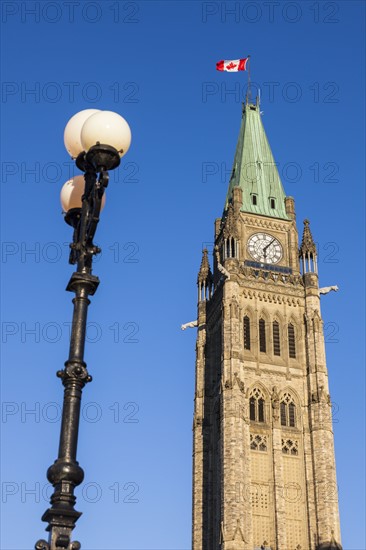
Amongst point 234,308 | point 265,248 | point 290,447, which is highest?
point 265,248

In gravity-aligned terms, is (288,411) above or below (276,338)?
below

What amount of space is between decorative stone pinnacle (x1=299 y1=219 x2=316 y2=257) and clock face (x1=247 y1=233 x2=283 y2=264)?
1.85 m

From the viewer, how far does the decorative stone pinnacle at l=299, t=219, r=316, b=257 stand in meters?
64.5

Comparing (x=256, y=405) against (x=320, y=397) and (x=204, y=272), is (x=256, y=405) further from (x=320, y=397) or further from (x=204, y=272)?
(x=204, y=272)

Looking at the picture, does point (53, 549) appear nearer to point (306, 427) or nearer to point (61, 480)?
point (61, 480)

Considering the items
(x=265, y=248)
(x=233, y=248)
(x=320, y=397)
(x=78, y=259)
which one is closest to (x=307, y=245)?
(x=265, y=248)

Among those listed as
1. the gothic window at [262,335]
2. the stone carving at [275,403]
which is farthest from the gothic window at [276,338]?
the stone carving at [275,403]

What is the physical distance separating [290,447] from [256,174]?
26.3 meters

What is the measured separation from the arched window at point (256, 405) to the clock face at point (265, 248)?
40.1 ft

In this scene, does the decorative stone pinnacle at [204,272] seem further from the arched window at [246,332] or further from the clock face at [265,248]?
the arched window at [246,332]

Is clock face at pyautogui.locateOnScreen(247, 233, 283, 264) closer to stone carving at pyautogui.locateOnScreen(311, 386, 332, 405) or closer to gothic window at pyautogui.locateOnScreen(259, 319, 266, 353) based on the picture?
gothic window at pyautogui.locateOnScreen(259, 319, 266, 353)

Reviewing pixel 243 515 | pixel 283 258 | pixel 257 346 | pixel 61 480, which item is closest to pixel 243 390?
pixel 257 346

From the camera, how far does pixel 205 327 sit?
63906 mm

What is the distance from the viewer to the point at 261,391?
57.1 m
